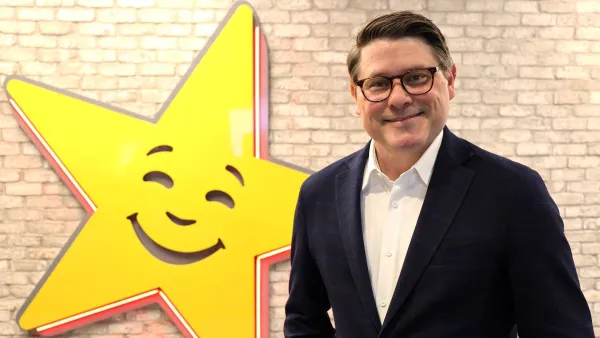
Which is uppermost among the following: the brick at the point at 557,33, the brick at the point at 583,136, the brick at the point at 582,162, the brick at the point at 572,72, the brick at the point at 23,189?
the brick at the point at 557,33

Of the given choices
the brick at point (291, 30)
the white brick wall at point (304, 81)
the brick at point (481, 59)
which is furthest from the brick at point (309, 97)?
the brick at point (481, 59)

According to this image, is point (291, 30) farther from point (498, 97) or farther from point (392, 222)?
point (392, 222)

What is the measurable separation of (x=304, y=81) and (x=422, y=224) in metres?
1.94

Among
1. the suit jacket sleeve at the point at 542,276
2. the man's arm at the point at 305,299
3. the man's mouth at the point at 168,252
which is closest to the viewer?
the suit jacket sleeve at the point at 542,276

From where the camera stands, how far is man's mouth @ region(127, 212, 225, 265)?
2.78 m

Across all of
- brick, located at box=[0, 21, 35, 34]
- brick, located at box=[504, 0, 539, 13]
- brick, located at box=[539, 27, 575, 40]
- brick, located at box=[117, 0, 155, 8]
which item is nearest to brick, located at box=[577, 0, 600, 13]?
brick, located at box=[539, 27, 575, 40]

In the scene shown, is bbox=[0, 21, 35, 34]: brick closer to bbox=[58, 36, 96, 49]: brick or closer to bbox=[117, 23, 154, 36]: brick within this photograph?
bbox=[58, 36, 96, 49]: brick

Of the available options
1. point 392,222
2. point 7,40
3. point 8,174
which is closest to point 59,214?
point 8,174

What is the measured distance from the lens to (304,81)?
2.85m

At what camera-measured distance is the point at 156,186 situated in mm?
2779

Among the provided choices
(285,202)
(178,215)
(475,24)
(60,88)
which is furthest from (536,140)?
(60,88)

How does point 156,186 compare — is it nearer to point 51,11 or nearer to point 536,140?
point 51,11

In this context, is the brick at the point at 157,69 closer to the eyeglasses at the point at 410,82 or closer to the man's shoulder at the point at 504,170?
the eyeglasses at the point at 410,82

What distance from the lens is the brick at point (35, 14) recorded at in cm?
282
